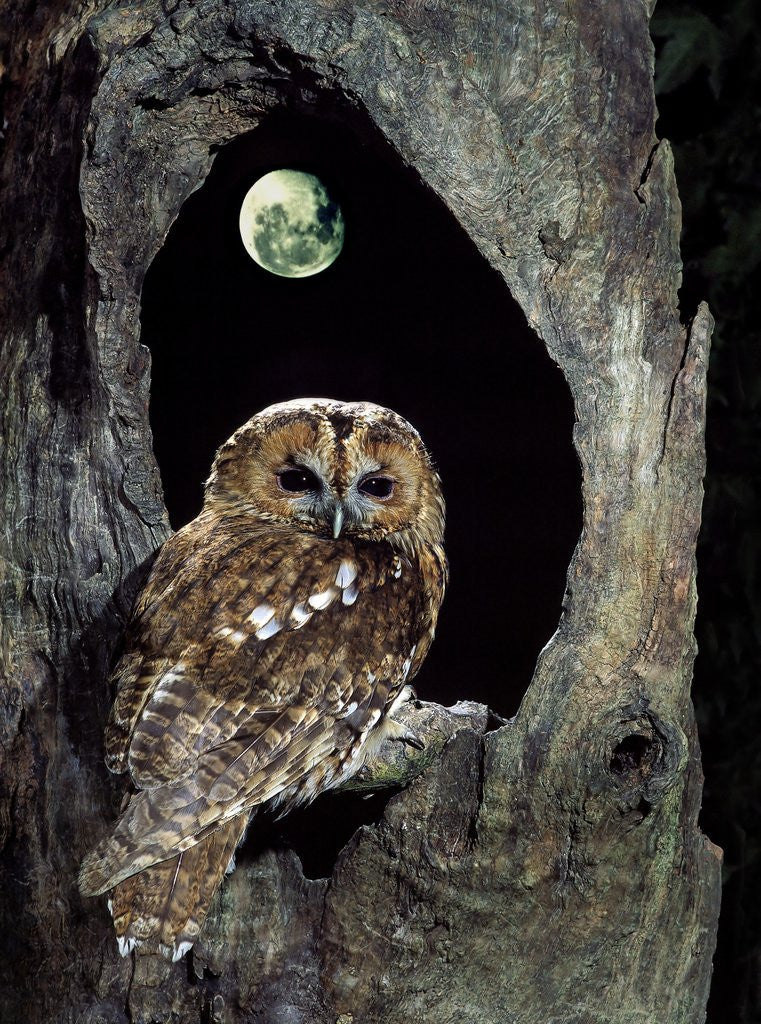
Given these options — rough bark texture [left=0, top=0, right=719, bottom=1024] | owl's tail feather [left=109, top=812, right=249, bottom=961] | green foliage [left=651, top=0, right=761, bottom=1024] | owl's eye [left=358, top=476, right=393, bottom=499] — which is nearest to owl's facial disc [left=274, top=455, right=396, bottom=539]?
owl's eye [left=358, top=476, right=393, bottom=499]

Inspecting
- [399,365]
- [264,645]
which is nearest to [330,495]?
[264,645]

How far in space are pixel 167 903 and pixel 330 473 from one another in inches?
28.3

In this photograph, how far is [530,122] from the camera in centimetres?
167

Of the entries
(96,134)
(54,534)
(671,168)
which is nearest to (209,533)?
(54,534)

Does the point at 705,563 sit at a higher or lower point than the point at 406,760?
higher

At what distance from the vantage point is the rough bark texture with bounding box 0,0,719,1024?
1589 millimetres

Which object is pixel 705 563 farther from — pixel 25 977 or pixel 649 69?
pixel 25 977

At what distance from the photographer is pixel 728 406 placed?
2.40 meters

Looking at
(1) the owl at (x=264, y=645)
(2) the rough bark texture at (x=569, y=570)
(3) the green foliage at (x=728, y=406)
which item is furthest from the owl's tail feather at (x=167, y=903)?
Answer: (3) the green foliage at (x=728, y=406)

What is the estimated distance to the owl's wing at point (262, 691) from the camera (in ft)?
4.44

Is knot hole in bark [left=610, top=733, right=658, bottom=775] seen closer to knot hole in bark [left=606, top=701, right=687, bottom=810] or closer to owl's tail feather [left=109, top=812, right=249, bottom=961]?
knot hole in bark [left=606, top=701, right=687, bottom=810]

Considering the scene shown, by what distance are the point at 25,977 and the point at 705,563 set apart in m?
1.70

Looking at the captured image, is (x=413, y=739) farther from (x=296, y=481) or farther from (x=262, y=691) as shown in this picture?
(x=296, y=481)

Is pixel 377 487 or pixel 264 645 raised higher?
Result: pixel 377 487
